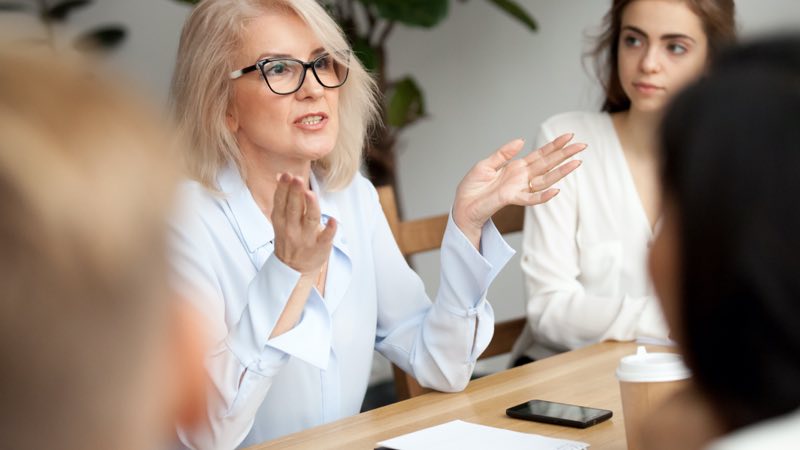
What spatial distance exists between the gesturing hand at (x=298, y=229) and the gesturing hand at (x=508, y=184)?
1.06 feet

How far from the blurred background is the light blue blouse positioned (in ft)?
6.70

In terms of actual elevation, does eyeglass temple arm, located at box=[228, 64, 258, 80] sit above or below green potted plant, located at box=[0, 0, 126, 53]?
below

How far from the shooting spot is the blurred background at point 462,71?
3990 millimetres

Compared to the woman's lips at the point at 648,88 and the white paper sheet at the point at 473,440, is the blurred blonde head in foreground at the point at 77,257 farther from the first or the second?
the woman's lips at the point at 648,88

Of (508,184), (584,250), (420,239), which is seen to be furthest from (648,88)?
(508,184)

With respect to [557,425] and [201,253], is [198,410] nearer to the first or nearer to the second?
[557,425]

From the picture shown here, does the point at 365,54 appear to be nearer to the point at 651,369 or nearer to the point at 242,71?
the point at 242,71

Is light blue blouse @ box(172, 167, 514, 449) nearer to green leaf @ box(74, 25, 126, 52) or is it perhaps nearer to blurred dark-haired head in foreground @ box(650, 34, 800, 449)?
blurred dark-haired head in foreground @ box(650, 34, 800, 449)

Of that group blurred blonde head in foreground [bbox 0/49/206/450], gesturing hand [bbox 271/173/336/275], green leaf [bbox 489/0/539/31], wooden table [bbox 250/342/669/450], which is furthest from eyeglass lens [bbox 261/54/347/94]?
green leaf [bbox 489/0/539/31]

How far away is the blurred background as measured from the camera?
157 inches

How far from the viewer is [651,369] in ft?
4.12

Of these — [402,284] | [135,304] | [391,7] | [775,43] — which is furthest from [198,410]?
[391,7]

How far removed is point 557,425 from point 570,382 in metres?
0.24

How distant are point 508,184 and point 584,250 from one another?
636 mm
